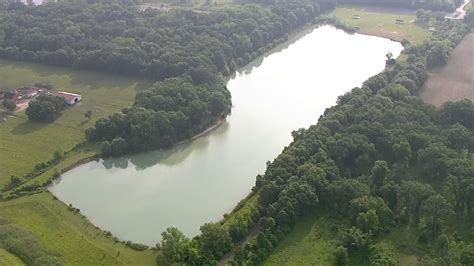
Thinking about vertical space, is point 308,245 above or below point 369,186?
below

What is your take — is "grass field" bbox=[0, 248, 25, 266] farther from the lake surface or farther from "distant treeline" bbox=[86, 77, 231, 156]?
"distant treeline" bbox=[86, 77, 231, 156]

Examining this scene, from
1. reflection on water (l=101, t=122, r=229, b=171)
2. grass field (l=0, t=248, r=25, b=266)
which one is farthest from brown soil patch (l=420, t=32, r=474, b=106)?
grass field (l=0, t=248, r=25, b=266)

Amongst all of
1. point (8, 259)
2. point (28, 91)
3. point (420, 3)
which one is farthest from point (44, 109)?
point (420, 3)

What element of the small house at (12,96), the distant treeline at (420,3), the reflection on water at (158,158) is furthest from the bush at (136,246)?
the distant treeline at (420,3)

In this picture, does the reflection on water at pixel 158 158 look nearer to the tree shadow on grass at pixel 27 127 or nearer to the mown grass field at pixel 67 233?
the mown grass field at pixel 67 233

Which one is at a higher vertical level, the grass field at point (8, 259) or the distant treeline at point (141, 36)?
the distant treeline at point (141, 36)

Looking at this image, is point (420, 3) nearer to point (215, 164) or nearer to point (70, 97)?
point (215, 164)

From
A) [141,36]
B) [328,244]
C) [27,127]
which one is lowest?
[328,244]
